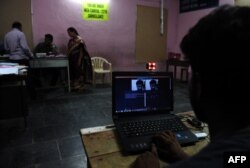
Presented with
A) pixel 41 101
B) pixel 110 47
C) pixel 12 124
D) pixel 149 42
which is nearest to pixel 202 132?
pixel 12 124

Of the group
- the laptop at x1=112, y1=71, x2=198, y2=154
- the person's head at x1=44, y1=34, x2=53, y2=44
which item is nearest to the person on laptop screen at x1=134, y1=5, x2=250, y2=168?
the laptop at x1=112, y1=71, x2=198, y2=154

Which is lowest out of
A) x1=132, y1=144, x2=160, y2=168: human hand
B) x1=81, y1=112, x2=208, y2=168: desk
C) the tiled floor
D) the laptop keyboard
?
the tiled floor

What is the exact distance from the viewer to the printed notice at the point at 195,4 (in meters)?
5.24

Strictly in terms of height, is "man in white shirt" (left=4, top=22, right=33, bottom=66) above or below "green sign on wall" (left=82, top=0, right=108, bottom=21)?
below

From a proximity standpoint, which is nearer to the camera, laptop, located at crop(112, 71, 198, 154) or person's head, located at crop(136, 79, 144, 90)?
laptop, located at crop(112, 71, 198, 154)

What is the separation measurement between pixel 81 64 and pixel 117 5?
1925 millimetres

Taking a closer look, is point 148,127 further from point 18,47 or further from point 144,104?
point 18,47

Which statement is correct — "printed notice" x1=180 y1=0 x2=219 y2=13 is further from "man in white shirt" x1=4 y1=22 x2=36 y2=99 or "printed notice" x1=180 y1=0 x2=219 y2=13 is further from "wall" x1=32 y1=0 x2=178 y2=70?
"man in white shirt" x1=4 y1=22 x2=36 y2=99

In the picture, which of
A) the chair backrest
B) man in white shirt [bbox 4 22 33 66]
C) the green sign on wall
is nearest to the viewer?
man in white shirt [bbox 4 22 33 66]

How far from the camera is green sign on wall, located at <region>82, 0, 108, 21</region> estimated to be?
204 inches

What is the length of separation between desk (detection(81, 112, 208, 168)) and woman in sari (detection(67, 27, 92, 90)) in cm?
375

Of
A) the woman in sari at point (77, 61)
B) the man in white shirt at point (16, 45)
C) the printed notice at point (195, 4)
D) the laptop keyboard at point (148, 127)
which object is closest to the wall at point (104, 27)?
the printed notice at point (195, 4)

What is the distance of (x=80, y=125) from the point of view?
2.94 metres

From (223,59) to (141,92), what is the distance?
710 millimetres
